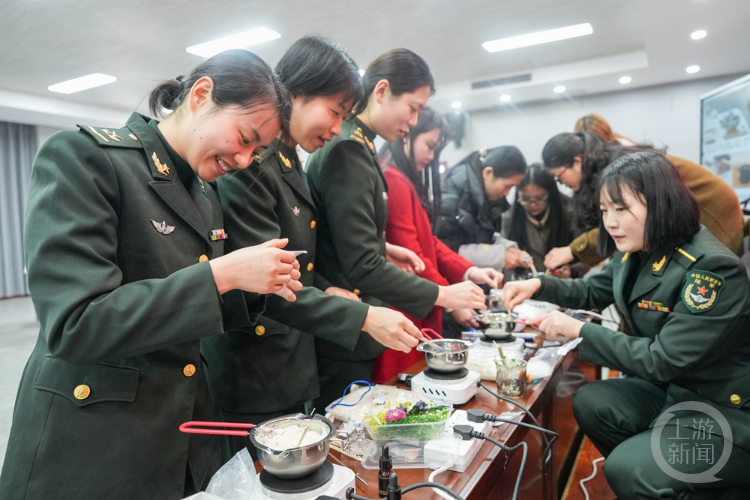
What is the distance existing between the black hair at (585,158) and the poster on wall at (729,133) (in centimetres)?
271

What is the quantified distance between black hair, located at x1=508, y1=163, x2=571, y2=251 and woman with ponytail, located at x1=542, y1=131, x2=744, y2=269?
156 millimetres

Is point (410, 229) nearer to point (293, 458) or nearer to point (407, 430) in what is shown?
point (407, 430)

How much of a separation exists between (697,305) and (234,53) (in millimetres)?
1573

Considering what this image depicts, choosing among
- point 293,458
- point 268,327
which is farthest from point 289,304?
point 293,458

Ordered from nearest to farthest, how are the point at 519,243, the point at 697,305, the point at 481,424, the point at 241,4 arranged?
1. the point at 481,424
2. the point at 697,305
3. the point at 519,243
4. the point at 241,4

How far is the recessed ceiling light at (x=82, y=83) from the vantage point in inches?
259

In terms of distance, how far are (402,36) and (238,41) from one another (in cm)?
190

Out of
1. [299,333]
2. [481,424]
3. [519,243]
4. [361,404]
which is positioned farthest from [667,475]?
[519,243]

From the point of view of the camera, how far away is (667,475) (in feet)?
5.01

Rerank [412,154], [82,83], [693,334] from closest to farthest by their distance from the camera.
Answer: [693,334] → [412,154] → [82,83]

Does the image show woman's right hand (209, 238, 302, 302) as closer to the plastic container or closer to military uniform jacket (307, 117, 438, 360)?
the plastic container

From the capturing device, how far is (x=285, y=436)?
0.96 m

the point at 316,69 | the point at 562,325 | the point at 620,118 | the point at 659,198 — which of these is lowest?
the point at 562,325

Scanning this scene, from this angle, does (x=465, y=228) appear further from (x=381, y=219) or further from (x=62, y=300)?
(x=62, y=300)
